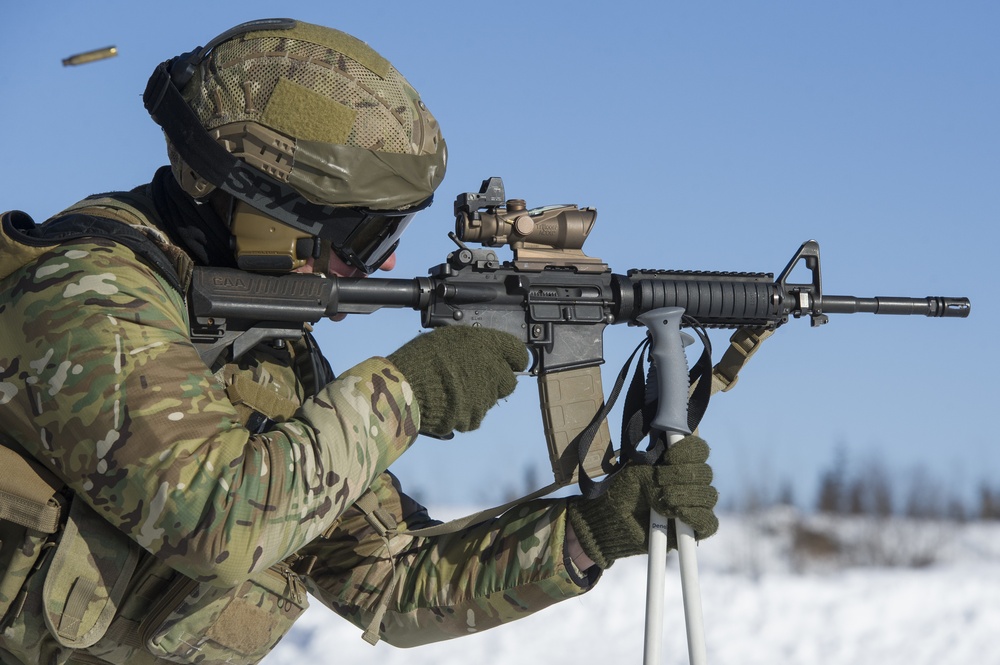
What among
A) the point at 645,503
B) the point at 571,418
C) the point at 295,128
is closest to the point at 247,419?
the point at 295,128

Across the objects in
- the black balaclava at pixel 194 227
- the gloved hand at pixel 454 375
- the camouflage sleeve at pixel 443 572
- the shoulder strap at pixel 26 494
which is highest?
the black balaclava at pixel 194 227

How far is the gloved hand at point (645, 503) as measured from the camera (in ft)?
14.1

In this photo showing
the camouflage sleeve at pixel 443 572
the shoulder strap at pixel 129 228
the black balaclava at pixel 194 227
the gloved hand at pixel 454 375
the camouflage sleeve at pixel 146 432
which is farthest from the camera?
the camouflage sleeve at pixel 443 572

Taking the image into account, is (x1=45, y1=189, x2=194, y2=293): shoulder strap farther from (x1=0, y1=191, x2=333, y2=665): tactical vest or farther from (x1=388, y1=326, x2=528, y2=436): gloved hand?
(x1=388, y1=326, x2=528, y2=436): gloved hand

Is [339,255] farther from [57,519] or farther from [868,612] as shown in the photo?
[868,612]

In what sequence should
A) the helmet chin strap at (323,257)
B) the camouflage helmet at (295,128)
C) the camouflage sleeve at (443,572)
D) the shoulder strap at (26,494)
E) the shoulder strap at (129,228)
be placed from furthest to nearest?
the camouflage sleeve at (443,572) → the helmet chin strap at (323,257) → the camouflage helmet at (295,128) → the shoulder strap at (129,228) → the shoulder strap at (26,494)

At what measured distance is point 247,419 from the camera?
423 centimetres

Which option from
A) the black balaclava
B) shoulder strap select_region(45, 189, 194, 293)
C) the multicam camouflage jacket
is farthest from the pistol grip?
shoulder strap select_region(45, 189, 194, 293)

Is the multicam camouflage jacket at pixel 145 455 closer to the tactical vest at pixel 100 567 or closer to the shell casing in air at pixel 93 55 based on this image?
the tactical vest at pixel 100 567

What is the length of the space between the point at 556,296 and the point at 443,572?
1.21m

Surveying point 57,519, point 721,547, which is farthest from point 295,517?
point 721,547

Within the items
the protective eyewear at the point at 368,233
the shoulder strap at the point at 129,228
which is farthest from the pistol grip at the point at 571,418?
the shoulder strap at the point at 129,228

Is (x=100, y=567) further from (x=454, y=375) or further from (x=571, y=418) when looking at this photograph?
(x=571, y=418)

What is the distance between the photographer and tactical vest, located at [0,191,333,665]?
364 centimetres
